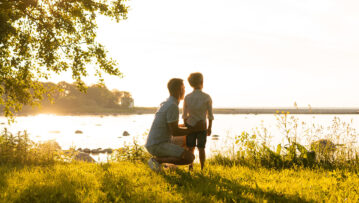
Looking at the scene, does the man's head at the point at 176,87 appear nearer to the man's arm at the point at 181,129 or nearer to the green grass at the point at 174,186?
the man's arm at the point at 181,129

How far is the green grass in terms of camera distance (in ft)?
14.7

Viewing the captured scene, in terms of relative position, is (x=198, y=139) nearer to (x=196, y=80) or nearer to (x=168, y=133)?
(x=168, y=133)

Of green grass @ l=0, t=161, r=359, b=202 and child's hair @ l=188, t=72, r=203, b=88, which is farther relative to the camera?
child's hair @ l=188, t=72, r=203, b=88

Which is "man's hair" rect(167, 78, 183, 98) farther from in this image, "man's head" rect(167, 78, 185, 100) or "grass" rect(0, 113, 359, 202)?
"grass" rect(0, 113, 359, 202)

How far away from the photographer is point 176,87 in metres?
5.93

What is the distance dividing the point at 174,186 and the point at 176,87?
205cm

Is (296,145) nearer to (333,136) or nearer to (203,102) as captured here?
(333,136)

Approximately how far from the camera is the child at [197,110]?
6.36 metres

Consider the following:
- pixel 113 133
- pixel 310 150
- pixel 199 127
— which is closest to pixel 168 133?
pixel 199 127

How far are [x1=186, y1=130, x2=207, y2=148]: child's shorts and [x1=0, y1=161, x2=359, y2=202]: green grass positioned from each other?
25.6 inches

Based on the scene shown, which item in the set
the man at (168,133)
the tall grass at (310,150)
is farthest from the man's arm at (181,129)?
the tall grass at (310,150)

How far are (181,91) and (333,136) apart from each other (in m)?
4.74

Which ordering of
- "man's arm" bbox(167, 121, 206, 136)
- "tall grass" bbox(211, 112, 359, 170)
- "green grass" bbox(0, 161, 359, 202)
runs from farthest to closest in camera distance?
"tall grass" bbox(211, 112, 359, 170) < "man's arm" bbox(167, 121, 206, 136) < "green grass" bbox(0, 161, 359, 202)

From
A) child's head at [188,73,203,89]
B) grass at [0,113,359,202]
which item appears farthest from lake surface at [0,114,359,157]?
child's head at [188,73,203,89]
